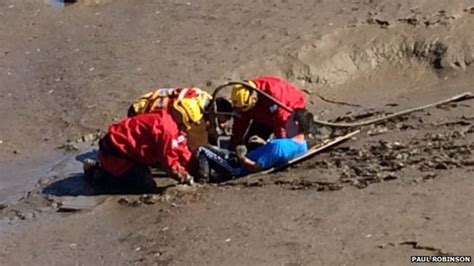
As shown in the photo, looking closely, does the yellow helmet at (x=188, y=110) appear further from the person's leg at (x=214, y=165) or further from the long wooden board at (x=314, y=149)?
the long wooden board at (x=314, y=149)

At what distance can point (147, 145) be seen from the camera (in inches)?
349

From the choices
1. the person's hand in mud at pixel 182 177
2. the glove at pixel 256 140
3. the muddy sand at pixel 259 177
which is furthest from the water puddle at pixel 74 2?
the person's hand in mud at pixel 182 177

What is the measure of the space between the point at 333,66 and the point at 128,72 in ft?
7.25

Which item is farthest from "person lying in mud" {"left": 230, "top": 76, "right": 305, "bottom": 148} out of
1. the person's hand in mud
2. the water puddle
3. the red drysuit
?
the water puddle

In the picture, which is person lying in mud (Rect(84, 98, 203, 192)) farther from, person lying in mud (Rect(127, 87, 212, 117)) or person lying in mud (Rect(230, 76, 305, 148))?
person lying in mud (Rect(230, 76, 305, 148))

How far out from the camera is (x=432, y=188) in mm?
7621

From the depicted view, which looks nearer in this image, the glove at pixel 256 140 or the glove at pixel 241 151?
the glove at pixel 241 151

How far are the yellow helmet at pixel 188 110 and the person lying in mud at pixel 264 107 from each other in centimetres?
29

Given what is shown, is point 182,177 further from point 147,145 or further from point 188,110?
point 188,110

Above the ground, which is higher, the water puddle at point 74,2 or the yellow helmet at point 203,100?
the yellow helmet at point 203,100

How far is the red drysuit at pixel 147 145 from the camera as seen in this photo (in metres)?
8.73

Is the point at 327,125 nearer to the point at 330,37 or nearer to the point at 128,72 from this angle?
the point at 330,37

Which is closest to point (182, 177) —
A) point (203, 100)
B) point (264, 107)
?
point (203, 100)

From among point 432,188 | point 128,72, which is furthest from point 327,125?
point 128,72
